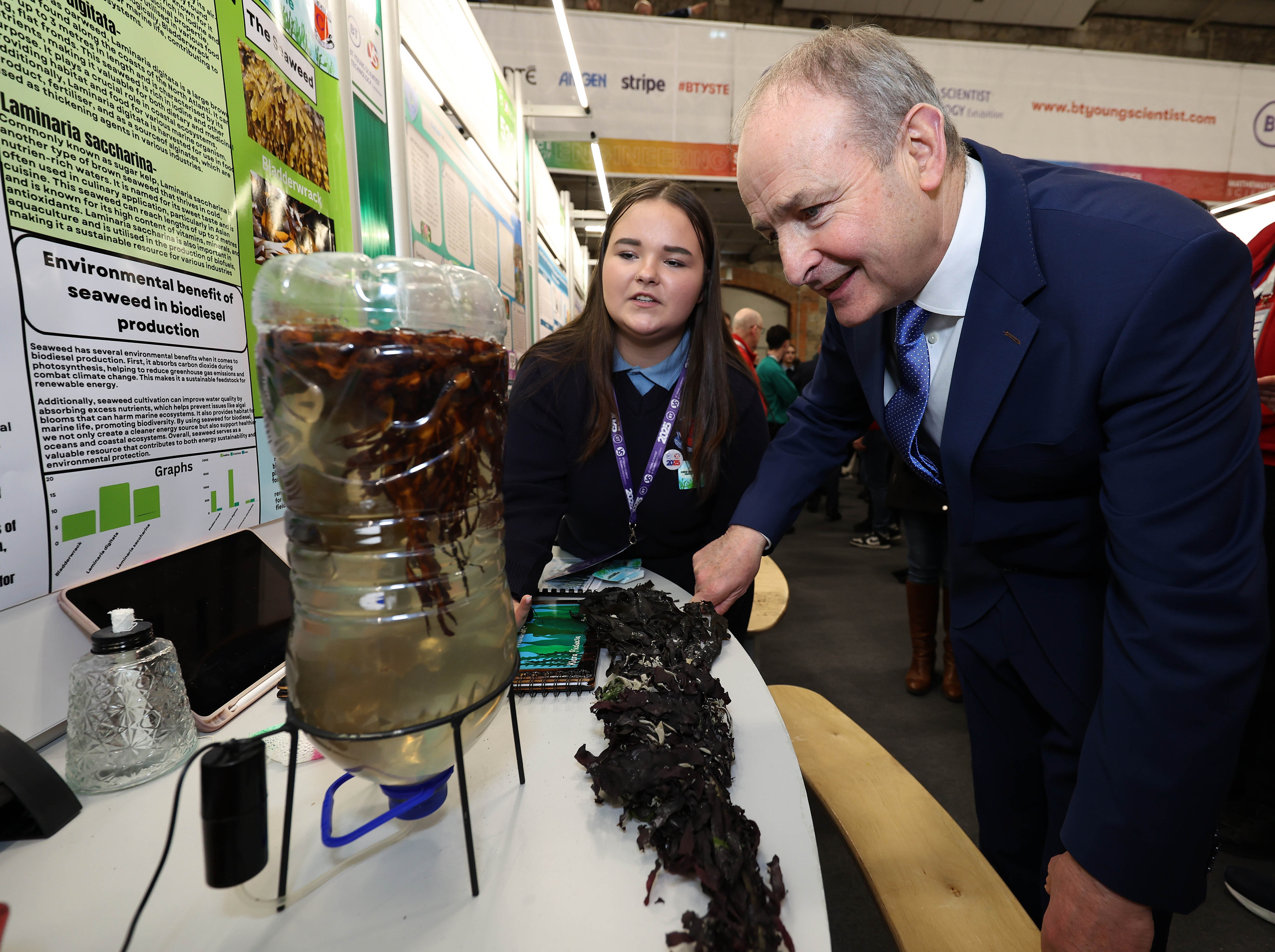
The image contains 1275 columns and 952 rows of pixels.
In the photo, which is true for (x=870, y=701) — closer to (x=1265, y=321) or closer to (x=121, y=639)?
(x=1265, y=321)

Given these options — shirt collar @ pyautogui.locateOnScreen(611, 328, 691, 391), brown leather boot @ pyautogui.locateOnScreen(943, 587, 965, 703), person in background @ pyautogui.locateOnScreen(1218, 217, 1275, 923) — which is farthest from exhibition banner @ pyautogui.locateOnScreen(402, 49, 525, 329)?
brown leather boot @ pyautogui.locateOnScreen(943, 587, 965, 703)

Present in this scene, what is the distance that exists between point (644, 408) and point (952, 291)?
84 centimetres

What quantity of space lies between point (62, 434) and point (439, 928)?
0.76 metres

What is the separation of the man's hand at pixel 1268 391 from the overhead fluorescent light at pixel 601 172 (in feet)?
10.8

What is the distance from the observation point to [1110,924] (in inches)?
28.8

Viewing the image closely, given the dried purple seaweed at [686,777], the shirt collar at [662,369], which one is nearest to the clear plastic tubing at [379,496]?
the dried purple seaweed at [686,777]

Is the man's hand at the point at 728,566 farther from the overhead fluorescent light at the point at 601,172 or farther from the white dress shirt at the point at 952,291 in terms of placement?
the overhead fluorescent light at the point at 601,172

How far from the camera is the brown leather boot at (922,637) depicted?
286cm

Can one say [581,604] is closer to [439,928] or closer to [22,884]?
[439,928]

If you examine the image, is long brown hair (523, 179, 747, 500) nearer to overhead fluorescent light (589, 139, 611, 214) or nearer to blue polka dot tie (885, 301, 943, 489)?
blue polka dot tie (885, 301, 943, 489)

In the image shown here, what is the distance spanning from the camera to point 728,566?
3.96ft

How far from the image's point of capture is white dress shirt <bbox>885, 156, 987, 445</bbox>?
96 cm

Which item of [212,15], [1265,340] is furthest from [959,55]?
[212,15]

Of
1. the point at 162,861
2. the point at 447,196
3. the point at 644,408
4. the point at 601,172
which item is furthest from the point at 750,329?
the point at 162,861
